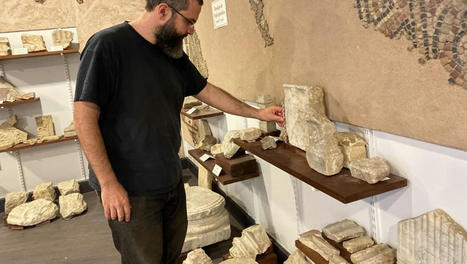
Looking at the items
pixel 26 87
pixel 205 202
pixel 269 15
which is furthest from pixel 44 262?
pixel 269 15

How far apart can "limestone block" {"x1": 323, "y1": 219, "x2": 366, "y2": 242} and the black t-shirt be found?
2.56 ft

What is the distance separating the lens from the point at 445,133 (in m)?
1.25

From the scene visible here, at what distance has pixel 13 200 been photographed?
14.0 ft

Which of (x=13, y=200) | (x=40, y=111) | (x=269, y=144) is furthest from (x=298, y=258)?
(x=40, y=111)

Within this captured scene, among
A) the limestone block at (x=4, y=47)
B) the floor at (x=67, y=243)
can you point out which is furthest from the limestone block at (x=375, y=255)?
the limestone block at (x=4, y=47)

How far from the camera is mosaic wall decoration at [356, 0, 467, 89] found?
45.5 inches

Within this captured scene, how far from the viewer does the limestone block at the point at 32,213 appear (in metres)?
3.88

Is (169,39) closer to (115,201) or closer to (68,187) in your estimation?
(115,201)

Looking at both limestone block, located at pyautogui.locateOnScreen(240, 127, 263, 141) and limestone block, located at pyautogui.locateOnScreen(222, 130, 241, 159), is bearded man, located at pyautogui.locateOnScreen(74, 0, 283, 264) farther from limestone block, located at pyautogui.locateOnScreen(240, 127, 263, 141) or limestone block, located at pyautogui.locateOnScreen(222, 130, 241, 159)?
limestone block, located at pyautogui.locateOnScreen(222, 130, 241, 159)

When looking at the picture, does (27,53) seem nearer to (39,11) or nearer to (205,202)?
(39,11)

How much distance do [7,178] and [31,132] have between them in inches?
23.3

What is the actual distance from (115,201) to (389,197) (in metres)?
1.13

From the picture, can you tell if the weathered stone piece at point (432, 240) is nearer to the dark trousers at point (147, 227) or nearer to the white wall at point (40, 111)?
the dark trousers at point (147, 227)

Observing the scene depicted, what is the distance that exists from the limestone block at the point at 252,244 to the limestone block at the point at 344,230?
79cm
